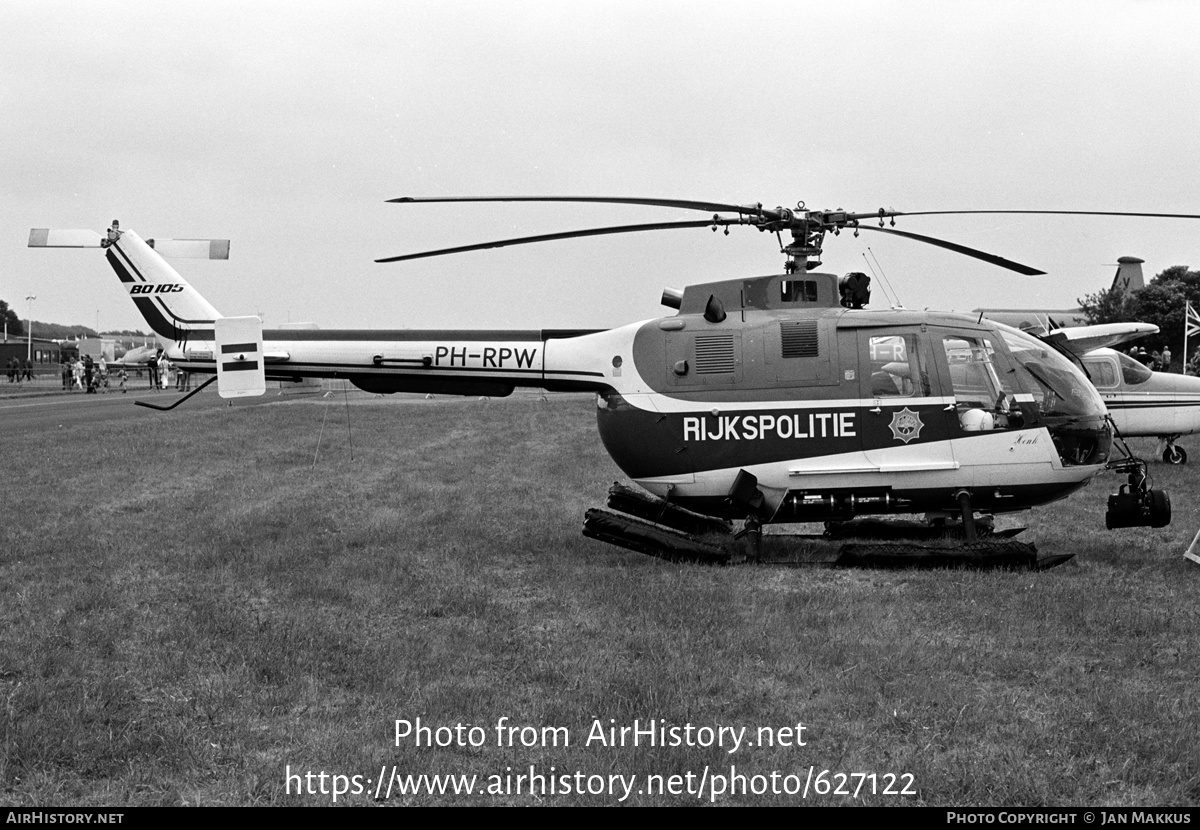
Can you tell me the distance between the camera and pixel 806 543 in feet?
33.4

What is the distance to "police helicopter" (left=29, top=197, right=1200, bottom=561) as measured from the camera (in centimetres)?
930

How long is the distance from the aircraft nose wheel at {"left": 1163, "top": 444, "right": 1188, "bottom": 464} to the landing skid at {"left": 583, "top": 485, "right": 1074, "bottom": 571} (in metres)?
8.95

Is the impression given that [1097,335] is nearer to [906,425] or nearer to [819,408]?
[906,425]

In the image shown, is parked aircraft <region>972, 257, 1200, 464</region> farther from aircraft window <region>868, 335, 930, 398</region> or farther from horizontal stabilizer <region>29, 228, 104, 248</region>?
horizontal stabilizer <region>29, 228, 104, 248</region>

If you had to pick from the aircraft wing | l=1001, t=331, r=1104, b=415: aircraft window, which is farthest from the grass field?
the aircraft wing

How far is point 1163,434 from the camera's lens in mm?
16578

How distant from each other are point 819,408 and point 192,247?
7141mm

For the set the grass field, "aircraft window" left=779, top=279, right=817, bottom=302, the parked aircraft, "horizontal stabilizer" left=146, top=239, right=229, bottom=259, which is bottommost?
the grass field

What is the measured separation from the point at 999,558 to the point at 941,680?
3286mm

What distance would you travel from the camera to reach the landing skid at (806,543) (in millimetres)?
8797

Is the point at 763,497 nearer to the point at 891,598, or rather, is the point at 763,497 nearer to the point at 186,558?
the point at 891,598

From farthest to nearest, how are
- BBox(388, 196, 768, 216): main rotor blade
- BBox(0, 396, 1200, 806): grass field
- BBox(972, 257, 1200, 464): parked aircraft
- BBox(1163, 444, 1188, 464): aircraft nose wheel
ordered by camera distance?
BBox(1163, 444, 1188, 464): aircraft nose wheel → BBox(972, 257, 1200, 464): parked aircraft → BBox(388, 196, 768, 216): main rotor blade → BBox(0, 396, 1200, 806): grass field

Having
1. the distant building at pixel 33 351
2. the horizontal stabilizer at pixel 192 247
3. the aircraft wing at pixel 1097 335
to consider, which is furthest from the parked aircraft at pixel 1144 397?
the distant building at pixel 33 351
